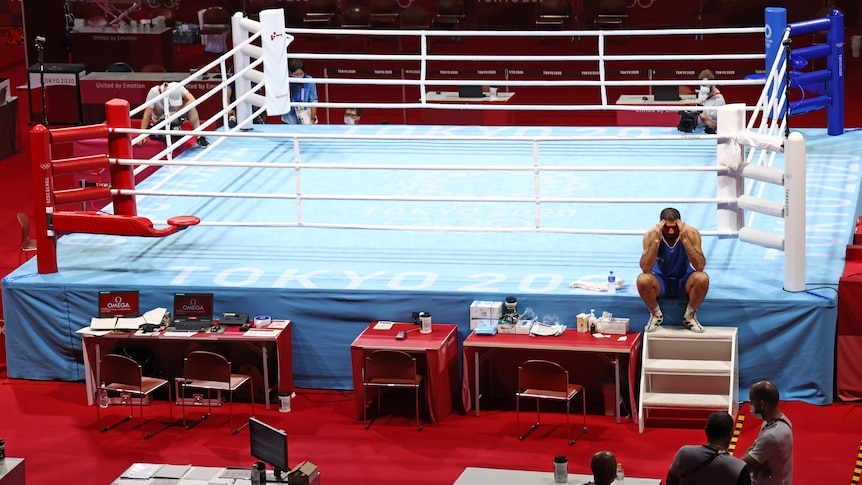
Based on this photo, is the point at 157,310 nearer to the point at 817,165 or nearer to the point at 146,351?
the point at 146,351

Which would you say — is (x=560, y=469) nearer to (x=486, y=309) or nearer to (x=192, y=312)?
(x=486, y=309)

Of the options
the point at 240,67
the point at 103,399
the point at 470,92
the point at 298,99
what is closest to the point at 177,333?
the point at 103,399

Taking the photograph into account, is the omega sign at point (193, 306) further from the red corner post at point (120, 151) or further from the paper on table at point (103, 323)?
the red corner post at point (120, 151)

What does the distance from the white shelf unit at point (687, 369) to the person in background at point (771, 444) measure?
207 cm

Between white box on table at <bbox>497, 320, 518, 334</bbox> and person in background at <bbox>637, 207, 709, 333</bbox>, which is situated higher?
person in background at <bbox>637, 207, 709, 333</bbox>

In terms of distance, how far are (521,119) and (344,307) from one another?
8.74 m

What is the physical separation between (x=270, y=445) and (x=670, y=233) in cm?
326

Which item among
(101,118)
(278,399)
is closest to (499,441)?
(278,399)

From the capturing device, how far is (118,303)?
9.58 metres

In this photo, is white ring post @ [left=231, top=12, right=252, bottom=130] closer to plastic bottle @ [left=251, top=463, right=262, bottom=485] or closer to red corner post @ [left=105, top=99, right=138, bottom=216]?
red corner post @ [left=105, top=99, right=138, bottom=216]

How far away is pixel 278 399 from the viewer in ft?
31.3

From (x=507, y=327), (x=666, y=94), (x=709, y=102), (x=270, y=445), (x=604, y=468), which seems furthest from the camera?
(x=666, y=94)

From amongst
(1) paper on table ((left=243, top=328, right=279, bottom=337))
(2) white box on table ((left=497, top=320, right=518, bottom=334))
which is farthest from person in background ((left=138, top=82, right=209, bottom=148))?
(2) white box on table ((left=497, top=320, right=518, bottom=334))

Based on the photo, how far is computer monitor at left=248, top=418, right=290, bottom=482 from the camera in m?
7.07
